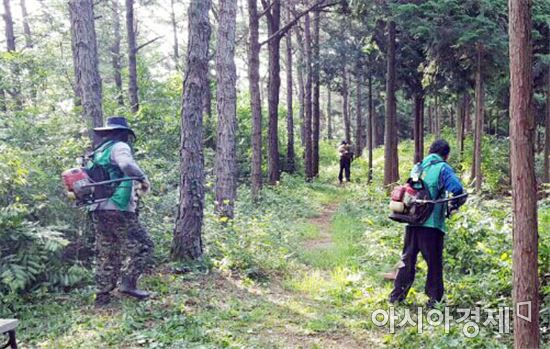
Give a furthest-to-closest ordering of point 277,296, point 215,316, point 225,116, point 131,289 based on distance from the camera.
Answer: point 225,116 < point 277,296 < point 131,289 < point 215,316

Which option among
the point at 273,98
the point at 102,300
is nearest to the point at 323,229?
the point at 102,300

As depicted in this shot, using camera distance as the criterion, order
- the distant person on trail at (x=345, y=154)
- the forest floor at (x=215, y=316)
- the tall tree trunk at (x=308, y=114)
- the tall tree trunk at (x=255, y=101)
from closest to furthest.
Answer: the forest floor at (x=215, y=316)
the tall tree trunk at (x=255, y=101)
the distant person on trail at (x=345, y=154)
the tall tree trunk at (x=308, y=114)

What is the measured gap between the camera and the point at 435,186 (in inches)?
226

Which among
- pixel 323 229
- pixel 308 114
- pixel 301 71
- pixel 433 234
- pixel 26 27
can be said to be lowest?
pixel 323 229

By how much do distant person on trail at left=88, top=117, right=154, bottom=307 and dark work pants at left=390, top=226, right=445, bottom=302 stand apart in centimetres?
316

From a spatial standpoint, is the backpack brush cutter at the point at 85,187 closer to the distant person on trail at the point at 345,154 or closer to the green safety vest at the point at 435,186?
the green safety vest at the point at 435,186

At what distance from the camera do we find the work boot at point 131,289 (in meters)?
6.11

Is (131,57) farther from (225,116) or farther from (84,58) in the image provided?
(84,58)

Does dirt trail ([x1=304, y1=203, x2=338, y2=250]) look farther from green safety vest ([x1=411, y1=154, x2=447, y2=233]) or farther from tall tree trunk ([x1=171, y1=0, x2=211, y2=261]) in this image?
green safety vest ([x1=411, y1=154, x2=447, y2=233])

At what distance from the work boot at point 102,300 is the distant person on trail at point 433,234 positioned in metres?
3.51

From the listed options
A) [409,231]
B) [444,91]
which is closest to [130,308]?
[409,231]

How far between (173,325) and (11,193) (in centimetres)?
298

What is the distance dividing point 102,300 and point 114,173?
1.59 meters

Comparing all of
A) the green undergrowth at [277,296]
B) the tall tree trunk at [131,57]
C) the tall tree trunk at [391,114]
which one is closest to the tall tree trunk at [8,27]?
the tall tree trunk at [131,57]
